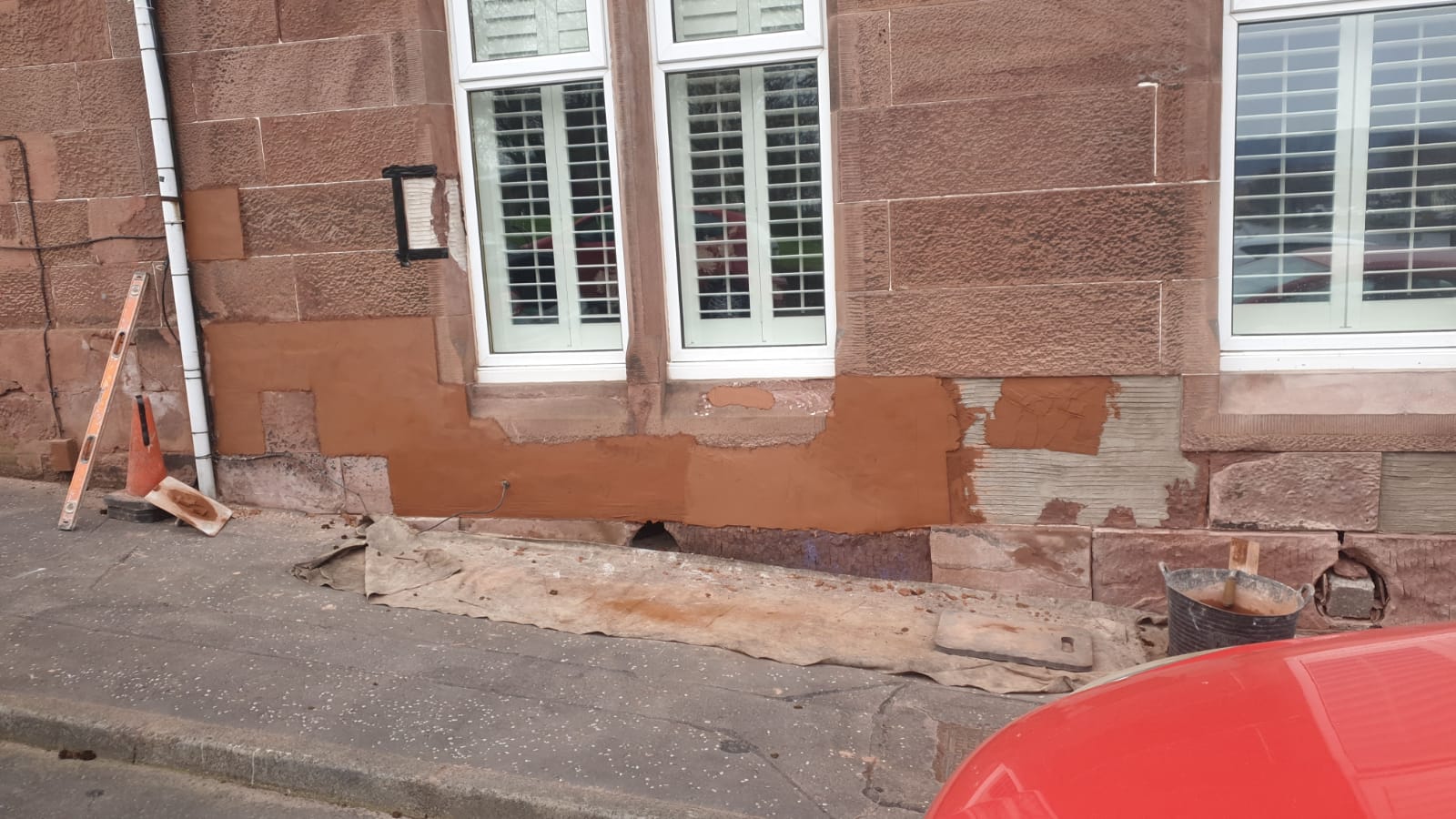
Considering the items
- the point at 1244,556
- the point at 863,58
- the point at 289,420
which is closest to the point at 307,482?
the point at 289,420

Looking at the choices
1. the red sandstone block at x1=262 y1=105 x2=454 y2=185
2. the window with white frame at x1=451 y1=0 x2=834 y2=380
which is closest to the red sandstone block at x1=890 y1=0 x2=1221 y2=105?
the window with white frame at x1=451 y1=0 x2=834 y2=380

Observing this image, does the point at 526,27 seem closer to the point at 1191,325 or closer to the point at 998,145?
the point at 998,145

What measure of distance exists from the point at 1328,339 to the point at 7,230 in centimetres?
739

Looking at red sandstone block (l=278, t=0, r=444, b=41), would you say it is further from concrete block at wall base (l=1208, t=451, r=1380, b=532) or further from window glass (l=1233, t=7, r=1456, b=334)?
concrete block at wall base (l=1208, t=451, r=1380, b=532)

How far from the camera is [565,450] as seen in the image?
211 inches

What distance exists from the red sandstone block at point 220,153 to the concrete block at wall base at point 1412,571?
19.6 ft

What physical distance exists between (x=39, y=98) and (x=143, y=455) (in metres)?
2.21

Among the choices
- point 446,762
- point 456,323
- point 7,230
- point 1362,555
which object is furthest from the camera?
point 7,230

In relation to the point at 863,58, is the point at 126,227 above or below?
below

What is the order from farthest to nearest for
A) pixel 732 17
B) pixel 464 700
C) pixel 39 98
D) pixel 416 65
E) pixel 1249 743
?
1. pixel 39 98
2. pixel 416 65
3. pixel 732 17
4. pixel 464 700
5. pixel 1249 743

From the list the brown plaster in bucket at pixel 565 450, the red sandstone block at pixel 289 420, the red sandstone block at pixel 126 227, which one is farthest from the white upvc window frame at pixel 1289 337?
the red sandstone block at pixel 126 227

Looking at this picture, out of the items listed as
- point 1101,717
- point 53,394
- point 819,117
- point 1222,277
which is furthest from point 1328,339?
point 53,394

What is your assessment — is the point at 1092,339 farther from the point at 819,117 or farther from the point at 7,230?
the point at 7,230

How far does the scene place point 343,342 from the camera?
553 cm
